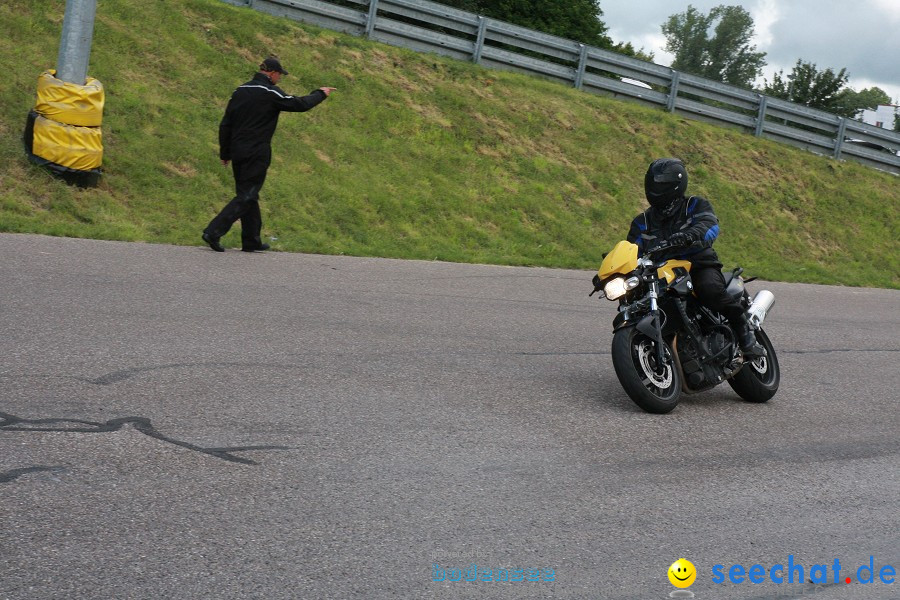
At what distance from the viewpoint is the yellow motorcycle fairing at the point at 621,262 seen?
22.2 ft

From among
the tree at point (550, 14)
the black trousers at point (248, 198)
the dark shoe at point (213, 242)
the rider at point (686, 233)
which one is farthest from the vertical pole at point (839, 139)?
the rider at point (686, 233)

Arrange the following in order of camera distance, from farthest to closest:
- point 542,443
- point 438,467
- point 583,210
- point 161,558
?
point 583,210 < point 542,443 < point 438,467 < point 161,558

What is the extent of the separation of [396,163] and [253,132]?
5.74m

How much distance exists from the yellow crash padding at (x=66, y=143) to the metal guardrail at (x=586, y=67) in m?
9.05

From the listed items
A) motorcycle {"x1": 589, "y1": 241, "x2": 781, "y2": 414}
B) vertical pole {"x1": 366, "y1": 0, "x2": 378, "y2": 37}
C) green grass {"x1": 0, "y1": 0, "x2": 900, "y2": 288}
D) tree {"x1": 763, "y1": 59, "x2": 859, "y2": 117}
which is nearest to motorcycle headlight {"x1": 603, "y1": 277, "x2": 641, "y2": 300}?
motorcycle {"x1": 589, "y1": 241, "x2": 781, "y2": 414}

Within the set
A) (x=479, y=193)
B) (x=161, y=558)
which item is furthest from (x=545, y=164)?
(x=161, y=558)

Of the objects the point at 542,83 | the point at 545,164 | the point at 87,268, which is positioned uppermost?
the point at 542,83

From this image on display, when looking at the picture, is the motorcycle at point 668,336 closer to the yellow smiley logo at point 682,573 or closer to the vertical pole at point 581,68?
the yellow smiley logo at point 682,573

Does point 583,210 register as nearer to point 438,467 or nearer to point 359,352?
point 359,352

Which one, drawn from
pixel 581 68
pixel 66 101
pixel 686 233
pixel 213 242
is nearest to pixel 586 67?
pixel 581 68

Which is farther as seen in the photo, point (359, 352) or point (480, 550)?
point (359, 352)

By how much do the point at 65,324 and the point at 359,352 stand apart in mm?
2084

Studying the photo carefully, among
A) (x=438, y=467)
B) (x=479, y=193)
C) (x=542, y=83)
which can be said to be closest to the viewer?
(x=438, y=467)

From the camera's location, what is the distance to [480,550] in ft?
14.1
